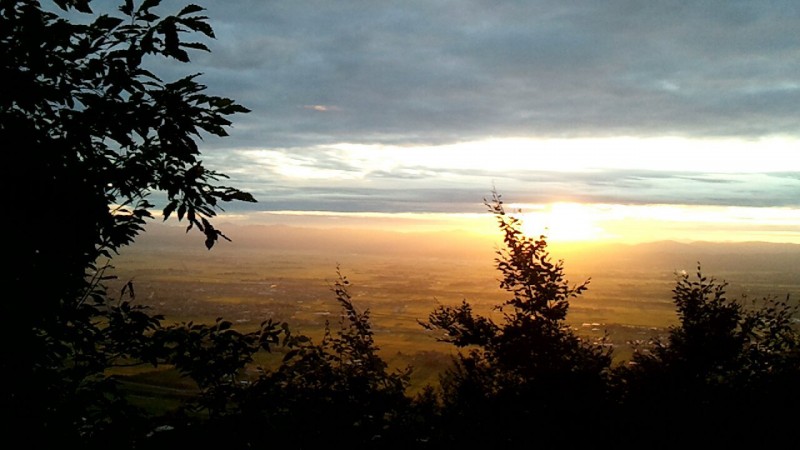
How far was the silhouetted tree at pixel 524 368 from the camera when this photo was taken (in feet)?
22.5

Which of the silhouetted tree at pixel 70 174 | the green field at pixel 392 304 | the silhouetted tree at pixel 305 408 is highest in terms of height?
the silhouetted tree at pixel 70 174

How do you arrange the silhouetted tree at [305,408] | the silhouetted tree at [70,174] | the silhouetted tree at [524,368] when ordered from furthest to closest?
1. the silhouetted tree at [524,368]
2. the silhouetted tree at [305,408]
3. the silhouetted tree at [70,174]

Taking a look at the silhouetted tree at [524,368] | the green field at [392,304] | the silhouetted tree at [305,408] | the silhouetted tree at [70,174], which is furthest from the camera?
the green field at [392,304]

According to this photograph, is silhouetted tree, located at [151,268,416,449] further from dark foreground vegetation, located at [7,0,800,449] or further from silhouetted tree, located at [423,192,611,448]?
silhouetted tree, located at [423,192,611,448]

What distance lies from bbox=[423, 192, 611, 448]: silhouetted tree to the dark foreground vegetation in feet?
0.11

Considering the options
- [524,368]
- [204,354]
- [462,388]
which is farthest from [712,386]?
[204,354]

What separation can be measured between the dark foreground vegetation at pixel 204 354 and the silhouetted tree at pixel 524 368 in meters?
0.03

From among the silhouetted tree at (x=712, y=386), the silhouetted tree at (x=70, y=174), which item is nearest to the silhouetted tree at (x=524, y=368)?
the silhouetted tree at (x=712, y=386)

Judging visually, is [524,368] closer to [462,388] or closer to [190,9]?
[462,388]

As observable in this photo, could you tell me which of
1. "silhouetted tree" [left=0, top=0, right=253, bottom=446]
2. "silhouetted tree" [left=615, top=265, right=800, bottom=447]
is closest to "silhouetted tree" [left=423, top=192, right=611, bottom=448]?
"silhouetted tree" [left=615, top=265, right=800, bottom=447]

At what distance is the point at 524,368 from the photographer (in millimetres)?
8648

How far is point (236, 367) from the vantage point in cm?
566

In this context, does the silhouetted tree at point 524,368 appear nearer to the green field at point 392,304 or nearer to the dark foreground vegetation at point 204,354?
the dark foreground vegetation at point 204,354

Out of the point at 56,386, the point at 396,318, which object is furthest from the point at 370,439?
the point at 396,318
